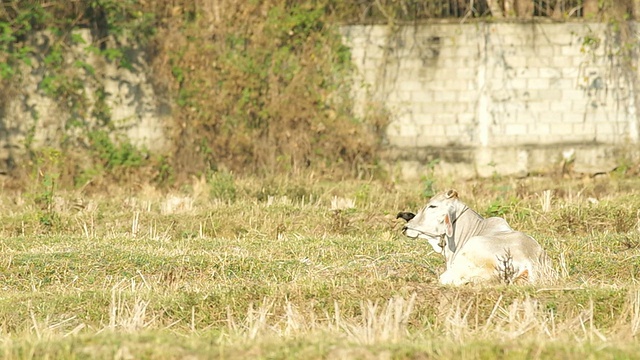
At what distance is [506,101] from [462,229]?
32.4ft

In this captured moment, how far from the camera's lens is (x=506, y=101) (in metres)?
19.6

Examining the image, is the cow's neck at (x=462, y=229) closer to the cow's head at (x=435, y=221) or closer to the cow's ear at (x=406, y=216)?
the cow's head at (x=435, y=221)

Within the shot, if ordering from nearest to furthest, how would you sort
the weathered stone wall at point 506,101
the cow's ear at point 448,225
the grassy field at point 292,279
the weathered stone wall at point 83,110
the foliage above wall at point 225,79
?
the grassy field at point 292,279 → the cow's ear at point 448,225 → the weathered stone wall at point 83,110 → the foliage above wall at point 225,79 → the weathered stone wall at point 506,101

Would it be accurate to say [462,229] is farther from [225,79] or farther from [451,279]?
[225,79]

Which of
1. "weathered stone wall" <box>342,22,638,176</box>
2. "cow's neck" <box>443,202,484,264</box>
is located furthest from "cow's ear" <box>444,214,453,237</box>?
"weathered stone wall" <box>342,22,638,176</box>

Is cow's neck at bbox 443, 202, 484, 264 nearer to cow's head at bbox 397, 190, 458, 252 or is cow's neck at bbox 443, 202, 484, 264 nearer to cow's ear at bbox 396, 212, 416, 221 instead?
cow's head at bbox 397, 190, 458, 252

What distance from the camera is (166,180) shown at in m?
19.5

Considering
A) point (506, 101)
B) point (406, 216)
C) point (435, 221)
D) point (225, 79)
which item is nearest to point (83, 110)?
point (225, 79)

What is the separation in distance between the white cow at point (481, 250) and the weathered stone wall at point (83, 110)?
10.3m

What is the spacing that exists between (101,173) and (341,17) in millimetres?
4736

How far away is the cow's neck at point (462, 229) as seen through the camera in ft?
32.7

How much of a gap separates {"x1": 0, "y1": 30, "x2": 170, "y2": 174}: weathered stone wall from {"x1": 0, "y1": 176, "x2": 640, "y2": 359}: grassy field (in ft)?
8.13

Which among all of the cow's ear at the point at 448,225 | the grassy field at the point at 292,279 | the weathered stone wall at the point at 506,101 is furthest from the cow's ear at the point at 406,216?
the weathered stone wall at the point at 506,101

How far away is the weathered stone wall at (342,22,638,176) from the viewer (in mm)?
19594
